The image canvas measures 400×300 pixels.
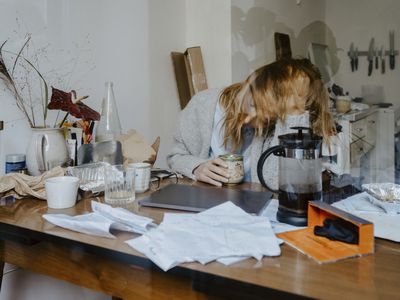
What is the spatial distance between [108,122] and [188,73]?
0.89 m

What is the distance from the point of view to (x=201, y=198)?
0.95 metres

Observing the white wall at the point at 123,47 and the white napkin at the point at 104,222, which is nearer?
the white napkin at the point at 104,222

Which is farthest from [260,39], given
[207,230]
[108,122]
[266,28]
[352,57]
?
[207,230]

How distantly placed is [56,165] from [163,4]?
1.20 m

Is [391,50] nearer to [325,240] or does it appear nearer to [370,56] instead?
[370,56]


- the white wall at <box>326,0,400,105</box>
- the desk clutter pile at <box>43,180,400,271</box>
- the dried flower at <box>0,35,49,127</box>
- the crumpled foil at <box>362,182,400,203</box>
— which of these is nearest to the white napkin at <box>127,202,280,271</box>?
the desk clutter pile at <box>43,180,400,271</box>

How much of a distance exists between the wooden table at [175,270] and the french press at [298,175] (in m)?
0.13

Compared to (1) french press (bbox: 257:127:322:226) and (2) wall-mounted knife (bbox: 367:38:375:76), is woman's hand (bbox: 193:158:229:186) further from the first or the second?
(2) wall-mounted knife (bbox: 367:38:375:76)

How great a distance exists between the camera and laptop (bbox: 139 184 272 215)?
34.2 inches

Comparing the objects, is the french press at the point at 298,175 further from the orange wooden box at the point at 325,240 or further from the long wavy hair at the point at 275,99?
the long wavy hair at the point at 275,99

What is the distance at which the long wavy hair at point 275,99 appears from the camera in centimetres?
127

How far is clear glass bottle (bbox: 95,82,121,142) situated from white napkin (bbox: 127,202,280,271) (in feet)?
1.95

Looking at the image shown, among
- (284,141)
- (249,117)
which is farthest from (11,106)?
(284,141)

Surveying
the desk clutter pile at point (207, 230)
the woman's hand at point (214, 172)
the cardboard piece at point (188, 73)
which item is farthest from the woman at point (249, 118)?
the cardboard piece at point (188, 73)
